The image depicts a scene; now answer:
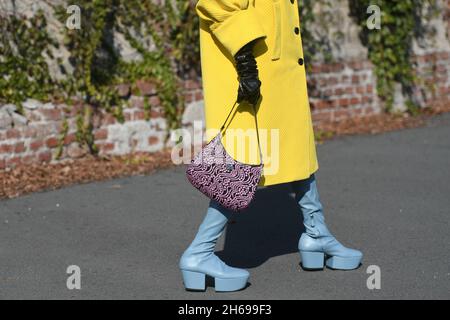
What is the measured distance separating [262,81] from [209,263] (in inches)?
36.8

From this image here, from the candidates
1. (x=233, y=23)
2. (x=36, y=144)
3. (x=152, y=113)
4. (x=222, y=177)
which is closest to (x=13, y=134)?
(x=36, y=144)

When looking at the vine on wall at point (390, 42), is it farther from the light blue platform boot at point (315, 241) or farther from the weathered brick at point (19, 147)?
the light blue platform boot at point (315, 241)

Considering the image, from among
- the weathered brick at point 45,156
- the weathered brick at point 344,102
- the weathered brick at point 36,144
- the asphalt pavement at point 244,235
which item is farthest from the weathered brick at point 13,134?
the weathered brick at point 344,102

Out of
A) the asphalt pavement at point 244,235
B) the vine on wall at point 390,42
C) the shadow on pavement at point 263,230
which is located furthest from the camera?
the vine on wall at point 390,42

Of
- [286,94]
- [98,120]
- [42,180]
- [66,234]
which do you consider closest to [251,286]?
[286,94]

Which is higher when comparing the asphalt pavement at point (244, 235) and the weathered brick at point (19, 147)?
the weathered brick at point (19, 147)

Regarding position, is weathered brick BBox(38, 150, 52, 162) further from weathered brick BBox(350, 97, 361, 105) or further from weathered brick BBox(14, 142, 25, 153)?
weathered brick BBox(350, 97, 361, 105)

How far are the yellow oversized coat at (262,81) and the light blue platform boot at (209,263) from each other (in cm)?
29

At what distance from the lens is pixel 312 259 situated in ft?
17.4

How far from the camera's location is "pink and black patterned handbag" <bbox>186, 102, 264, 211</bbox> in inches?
190

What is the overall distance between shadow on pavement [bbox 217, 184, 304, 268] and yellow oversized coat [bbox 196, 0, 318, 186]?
0.80 metres

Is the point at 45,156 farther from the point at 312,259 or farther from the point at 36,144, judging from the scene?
the point at 312,259

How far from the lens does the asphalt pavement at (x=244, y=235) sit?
200 inches

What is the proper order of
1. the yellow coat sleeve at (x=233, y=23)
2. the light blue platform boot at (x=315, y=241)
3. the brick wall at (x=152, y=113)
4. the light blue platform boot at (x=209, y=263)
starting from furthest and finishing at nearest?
the brick wall at (x=152, y=113)
the light blue platform boot at (x=315, y=241)
the light blue platform boot at (x=209, y=263)
the yellow coat sleeve at (x=233, y=23)
